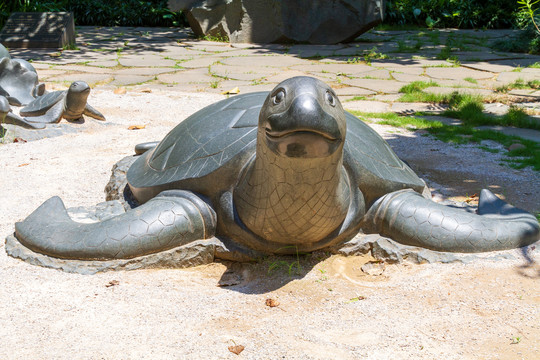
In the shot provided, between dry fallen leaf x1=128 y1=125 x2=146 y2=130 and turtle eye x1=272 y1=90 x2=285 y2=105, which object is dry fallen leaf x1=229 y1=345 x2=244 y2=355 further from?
dry fallen leaf x1=128 y1=125 x2=146 y2=130

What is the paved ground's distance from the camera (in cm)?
683

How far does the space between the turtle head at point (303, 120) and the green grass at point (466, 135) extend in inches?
101

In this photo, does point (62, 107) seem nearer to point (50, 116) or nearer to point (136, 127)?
point (50, 116)

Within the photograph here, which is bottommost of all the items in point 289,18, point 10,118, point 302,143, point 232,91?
point 10,118

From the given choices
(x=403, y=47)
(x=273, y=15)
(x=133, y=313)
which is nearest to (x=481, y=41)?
(x=403, y=47)

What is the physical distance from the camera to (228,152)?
8.95 ft

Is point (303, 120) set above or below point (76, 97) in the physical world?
above

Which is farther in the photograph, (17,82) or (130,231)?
(17,82)

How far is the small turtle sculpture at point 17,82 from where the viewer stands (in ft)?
18.8

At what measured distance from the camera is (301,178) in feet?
7.46

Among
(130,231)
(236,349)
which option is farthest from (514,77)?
(236,349)

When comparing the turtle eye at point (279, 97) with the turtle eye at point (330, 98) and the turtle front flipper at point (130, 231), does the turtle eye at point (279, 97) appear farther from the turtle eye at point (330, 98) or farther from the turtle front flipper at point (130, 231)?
the turtle front flipper at point (130, 231)

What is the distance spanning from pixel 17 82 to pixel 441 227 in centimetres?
484

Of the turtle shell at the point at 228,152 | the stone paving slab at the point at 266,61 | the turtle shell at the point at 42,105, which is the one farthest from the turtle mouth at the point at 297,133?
the stone paving slab at the point at 266,61
